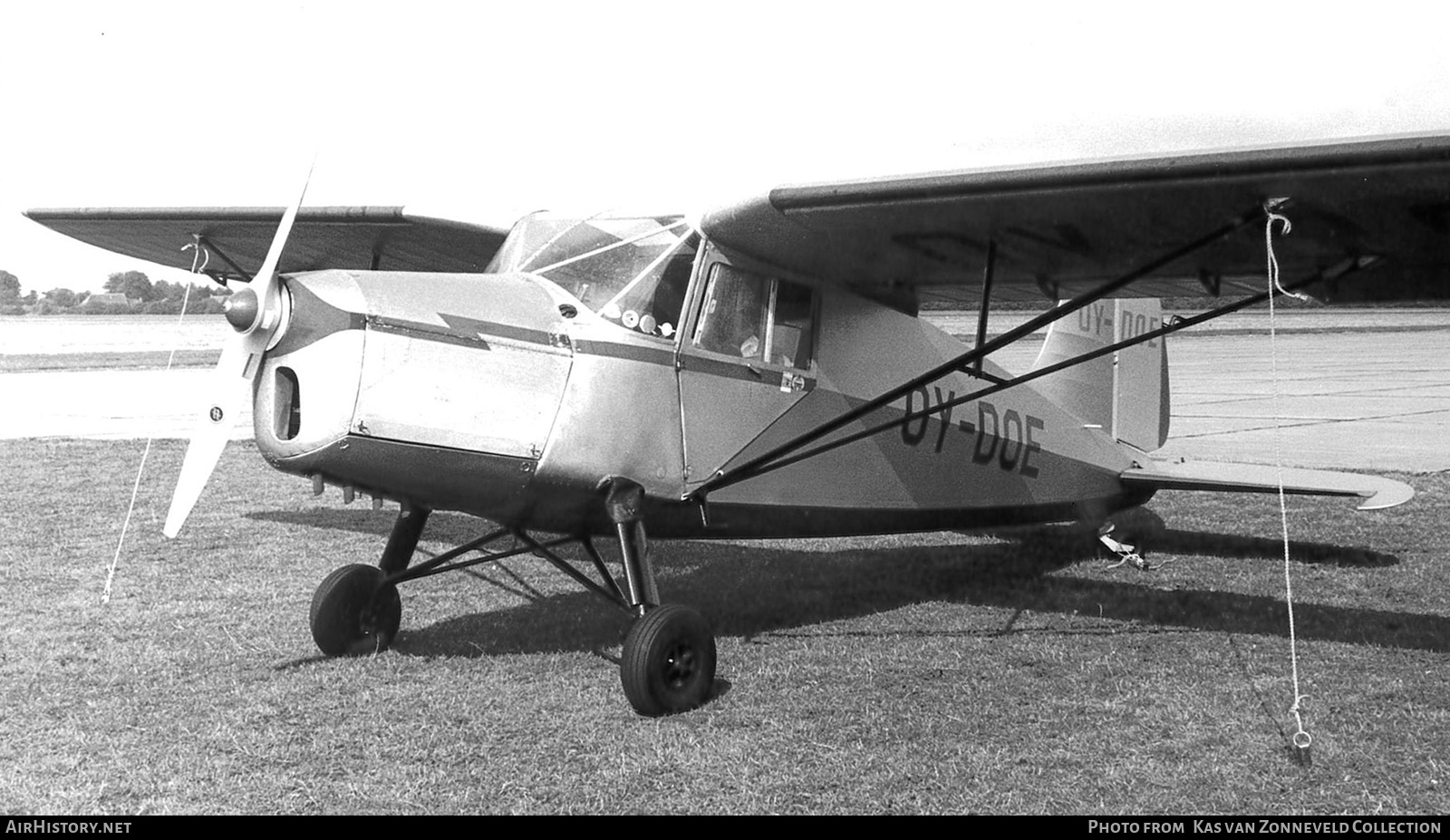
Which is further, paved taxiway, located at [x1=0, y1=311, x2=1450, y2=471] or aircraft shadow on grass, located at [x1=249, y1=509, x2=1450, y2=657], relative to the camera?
paved taxiway, located at [x1=0, y1=311, x2=1450, y2=471]

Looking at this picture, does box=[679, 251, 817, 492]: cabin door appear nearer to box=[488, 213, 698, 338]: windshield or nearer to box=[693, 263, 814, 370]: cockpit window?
box=[693, 263, 814, 370]: cockpit window

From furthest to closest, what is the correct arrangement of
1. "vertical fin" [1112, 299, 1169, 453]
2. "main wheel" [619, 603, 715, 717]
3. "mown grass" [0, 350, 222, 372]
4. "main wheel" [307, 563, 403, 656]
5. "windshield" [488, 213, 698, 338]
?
"mown grass" [0, 350, 222, 372] < "vertical fin" [1112, 299, 1169, 453] < "main wheel" [307, 563, 403, 656] < "windshield" [488, 213, 698, 338] < "main wheel" [619, 603, 715, 717]

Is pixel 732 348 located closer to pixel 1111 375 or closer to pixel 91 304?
pixel 1111 375

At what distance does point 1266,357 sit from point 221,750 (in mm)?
42863

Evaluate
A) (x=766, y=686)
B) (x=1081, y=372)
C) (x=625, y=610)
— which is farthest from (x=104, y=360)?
(x=766, y=686)

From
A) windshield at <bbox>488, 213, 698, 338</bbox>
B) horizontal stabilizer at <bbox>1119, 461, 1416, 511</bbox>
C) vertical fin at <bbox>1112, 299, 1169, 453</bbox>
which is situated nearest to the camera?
windshield at <bbox>488, 213, 698, 338</bbox>

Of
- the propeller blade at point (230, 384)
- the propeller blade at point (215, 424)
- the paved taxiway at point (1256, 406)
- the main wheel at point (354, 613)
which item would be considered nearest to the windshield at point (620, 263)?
the propeller blade at point (230, 384)

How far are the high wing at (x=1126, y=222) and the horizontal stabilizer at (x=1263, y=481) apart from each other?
194cm

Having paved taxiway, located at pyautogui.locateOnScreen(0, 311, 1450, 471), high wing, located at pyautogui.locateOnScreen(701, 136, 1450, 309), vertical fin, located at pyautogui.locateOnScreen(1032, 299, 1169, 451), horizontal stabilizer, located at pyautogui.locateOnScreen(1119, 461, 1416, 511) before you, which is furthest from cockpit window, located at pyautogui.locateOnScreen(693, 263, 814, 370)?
horizontal stabilizer, located at pyautogui.locateOnScreen(1119, 461, 1416, 511)

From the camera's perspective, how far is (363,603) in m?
6.34

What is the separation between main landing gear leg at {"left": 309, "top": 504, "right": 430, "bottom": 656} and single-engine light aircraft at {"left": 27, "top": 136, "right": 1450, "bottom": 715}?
2 cm

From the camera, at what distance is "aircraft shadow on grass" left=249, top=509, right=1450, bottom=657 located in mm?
6871

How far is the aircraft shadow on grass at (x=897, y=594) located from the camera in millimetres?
6871
